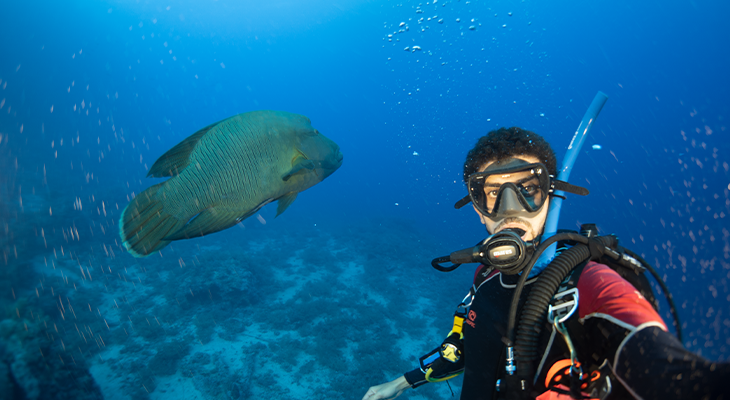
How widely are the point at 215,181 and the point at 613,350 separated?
2.67 metres

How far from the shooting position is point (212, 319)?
870cm

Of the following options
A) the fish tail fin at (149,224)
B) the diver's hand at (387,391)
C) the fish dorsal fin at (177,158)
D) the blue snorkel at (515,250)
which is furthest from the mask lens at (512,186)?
the fish tail fin at (149,224)

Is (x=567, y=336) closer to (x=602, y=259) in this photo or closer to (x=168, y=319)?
(x=602, y=259)

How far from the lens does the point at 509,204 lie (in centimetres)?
195

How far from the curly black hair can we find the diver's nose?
329mm

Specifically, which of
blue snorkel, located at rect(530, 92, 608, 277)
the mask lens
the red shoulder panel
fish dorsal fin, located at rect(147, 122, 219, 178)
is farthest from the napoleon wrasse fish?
the red shoulder panel

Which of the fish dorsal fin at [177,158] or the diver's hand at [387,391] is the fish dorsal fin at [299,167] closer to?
the fish dorsal fin at [177,158]

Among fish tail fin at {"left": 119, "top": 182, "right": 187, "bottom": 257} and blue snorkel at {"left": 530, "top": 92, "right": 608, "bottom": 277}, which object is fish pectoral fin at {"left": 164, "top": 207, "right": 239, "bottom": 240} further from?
blue snorkel at {"left": 530, "top": 92, "right": 608, "bottom": 277}

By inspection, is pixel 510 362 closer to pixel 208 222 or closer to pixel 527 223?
pixel 527 223

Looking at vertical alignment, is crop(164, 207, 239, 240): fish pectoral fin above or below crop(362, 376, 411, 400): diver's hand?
above

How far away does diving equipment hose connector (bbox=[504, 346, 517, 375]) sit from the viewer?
4.91 ft

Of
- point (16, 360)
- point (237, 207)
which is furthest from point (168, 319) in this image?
point (237, 207)

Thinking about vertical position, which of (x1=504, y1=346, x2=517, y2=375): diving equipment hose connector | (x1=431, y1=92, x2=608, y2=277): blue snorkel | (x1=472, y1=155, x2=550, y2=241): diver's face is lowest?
(x1=504, y1=346, x2=517, y2=375): diving equipment hose connector

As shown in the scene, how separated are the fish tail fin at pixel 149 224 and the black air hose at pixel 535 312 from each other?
259 centimetres
